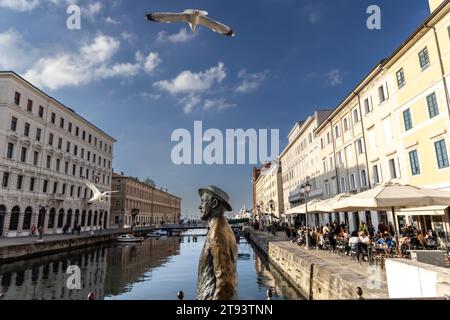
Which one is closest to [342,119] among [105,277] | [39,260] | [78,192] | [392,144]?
[392,144]

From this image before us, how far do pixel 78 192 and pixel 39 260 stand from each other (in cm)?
2527

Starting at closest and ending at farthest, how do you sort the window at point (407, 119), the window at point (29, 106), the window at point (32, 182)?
the window at point (407, 119)
the window at point (32, 182)
the window at point (29, 106)

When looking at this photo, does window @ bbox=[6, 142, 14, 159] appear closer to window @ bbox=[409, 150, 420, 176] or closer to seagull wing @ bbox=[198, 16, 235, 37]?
seagull wing @ bbox=[198, 16, 235, 37]

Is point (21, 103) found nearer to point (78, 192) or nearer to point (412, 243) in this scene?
point (78, 192)

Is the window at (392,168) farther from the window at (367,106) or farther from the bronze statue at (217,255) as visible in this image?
the bronze statue at (217,255)

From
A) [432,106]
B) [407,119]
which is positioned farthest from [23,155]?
[432,106]

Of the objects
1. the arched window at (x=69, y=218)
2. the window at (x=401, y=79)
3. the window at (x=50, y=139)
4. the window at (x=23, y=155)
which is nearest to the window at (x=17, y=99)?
the window at (x=23, y=155)

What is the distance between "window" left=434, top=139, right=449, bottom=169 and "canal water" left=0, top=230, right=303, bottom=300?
10.8m

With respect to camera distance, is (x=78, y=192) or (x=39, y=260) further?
(x=78, y=192)

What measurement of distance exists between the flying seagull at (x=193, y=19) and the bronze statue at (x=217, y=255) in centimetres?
799

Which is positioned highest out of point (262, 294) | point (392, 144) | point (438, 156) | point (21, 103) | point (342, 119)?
point (21, 103)

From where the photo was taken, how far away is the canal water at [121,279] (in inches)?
594

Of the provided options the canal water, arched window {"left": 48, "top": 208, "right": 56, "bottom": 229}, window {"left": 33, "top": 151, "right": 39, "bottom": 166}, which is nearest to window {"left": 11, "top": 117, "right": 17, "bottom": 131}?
window {"left": 33, "top": 151, "right": 39, "bottom": 166}

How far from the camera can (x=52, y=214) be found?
40031 millimetres
